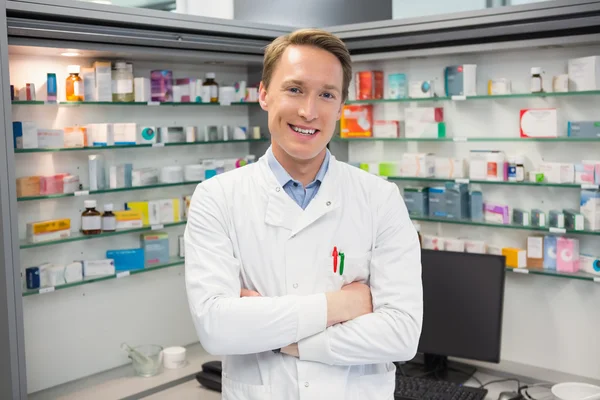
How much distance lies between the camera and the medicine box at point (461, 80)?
3434 millimetres

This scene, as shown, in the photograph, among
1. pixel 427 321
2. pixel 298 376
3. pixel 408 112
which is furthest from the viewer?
pixel 408 112

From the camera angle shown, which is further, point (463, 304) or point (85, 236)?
point (85, 236)

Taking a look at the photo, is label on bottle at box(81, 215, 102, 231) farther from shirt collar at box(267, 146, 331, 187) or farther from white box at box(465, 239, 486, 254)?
white box at box(465, 239, 486, 254)

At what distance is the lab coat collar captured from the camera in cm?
187

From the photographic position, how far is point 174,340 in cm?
385

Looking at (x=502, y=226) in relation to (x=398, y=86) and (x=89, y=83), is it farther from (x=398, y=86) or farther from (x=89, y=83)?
(x=89, y=83)

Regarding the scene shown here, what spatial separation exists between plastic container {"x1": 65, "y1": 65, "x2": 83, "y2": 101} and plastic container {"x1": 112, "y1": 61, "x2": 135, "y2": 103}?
192 mm

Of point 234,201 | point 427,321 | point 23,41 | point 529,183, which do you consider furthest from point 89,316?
point 529,183

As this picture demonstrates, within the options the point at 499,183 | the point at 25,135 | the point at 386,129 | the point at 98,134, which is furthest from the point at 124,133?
the point at 499,183

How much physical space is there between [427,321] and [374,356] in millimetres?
1474

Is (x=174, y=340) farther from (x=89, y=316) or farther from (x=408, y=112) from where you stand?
(x=408, y=112)

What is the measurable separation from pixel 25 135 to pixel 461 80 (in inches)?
80.8

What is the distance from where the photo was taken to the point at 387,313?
1.86 metres

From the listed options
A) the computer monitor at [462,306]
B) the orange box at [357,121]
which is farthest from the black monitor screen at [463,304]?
the orange box at [357,121]
